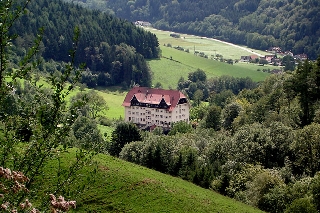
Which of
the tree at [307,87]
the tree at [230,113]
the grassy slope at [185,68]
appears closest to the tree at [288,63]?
the grassy slope at [185,68]

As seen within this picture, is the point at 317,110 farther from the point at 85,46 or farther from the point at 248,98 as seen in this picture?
the point at 85,46

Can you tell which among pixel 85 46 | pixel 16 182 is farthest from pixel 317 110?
pixel 85 46

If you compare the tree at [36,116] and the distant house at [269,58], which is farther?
the distant house at [269,58]

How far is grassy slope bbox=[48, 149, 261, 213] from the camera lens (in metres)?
29.0

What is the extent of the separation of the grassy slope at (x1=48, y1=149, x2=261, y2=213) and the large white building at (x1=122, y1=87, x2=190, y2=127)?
6969cm

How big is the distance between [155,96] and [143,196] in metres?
76.4

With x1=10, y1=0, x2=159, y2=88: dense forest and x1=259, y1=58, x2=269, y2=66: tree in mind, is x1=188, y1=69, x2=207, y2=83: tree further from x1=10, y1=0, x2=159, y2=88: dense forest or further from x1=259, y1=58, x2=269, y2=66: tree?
x1=259, y1=58, x2=269, y2=66: tree

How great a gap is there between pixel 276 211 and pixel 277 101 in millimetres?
26986

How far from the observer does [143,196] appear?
3025cm

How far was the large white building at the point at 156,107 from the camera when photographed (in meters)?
104

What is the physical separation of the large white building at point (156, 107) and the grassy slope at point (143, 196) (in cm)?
6969

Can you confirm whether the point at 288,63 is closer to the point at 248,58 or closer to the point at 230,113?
the point at 248,58

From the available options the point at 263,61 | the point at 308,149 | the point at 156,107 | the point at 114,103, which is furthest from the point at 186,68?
the point at 308,149

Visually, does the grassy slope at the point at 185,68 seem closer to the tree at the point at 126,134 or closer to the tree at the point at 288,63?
the tree at the point at 288,63
